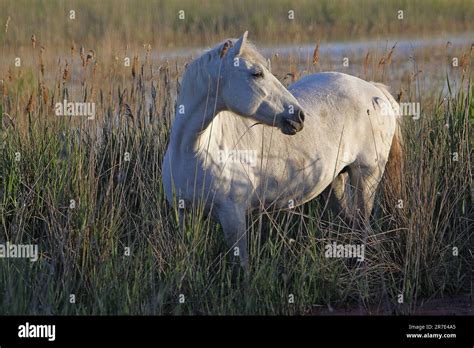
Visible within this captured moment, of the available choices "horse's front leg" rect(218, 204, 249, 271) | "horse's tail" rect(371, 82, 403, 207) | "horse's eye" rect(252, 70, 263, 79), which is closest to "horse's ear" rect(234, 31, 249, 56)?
"horse's eye" rect(252, 70, 263, 79)

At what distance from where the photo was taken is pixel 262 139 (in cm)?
545

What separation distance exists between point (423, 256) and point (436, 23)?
9.09m

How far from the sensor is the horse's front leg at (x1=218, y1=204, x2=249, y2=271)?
5234 millimetres

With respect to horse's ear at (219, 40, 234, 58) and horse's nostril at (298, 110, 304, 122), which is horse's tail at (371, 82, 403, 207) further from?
horse's ear at (219, 40, 234, 58)

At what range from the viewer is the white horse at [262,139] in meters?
5.04

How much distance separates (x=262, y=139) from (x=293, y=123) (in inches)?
20.2

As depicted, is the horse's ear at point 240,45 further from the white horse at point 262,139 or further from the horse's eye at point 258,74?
the horse's eye at point 258,74

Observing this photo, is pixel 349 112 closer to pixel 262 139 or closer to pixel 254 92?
pixel 262 139

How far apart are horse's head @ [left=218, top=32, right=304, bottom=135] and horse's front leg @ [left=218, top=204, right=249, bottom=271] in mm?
572

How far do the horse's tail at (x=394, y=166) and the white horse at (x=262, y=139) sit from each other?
Result: 0.02m

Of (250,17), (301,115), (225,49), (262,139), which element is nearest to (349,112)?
(262,139)

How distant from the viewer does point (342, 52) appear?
453 inches

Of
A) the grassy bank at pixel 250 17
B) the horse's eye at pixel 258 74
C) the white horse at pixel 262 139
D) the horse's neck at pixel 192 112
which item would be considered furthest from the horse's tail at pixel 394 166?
the grassy bank at pixel 250 17
